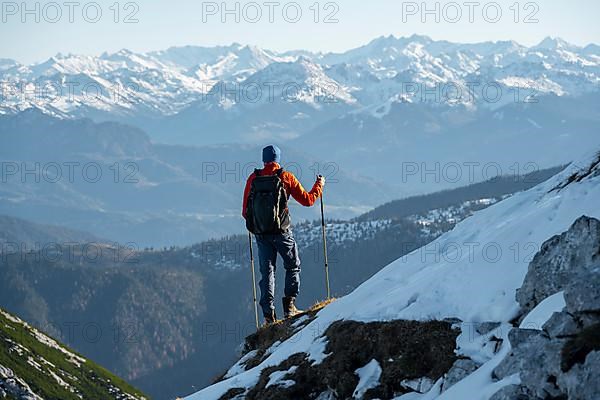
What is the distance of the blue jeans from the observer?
22062 millimetres

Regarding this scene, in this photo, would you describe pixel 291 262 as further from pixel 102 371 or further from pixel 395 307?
pixel 102 371

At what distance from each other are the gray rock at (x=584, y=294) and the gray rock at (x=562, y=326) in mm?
116

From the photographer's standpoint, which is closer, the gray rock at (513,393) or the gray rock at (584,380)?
the gray rock at (584,380)

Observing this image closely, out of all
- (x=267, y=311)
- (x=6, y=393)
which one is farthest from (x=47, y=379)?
(x=267, y=311)

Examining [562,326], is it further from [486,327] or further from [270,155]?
[270,155]

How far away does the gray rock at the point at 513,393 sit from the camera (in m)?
10.9

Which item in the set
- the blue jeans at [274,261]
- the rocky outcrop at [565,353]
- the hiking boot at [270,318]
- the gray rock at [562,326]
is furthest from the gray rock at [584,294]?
the hiking boot at [270,318]

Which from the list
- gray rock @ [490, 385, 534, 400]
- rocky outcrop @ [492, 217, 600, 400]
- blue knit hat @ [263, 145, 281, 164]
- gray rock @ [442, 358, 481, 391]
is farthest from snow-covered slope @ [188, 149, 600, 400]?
blue knit hat @ [263, 145, 281, 164]

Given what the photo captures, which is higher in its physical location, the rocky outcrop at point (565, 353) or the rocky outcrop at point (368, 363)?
the rocky outcrop at point (565, 353)

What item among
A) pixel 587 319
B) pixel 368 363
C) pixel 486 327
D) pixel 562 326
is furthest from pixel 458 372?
pixel 587 319

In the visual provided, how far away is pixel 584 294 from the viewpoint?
1091 cm

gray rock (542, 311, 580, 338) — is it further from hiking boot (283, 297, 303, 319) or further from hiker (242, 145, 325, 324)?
hiking boot (283, 297, 303, 319)

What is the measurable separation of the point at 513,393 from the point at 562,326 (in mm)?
1117

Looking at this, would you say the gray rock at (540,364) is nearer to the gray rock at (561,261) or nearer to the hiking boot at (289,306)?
the gray rock at (561,261)
